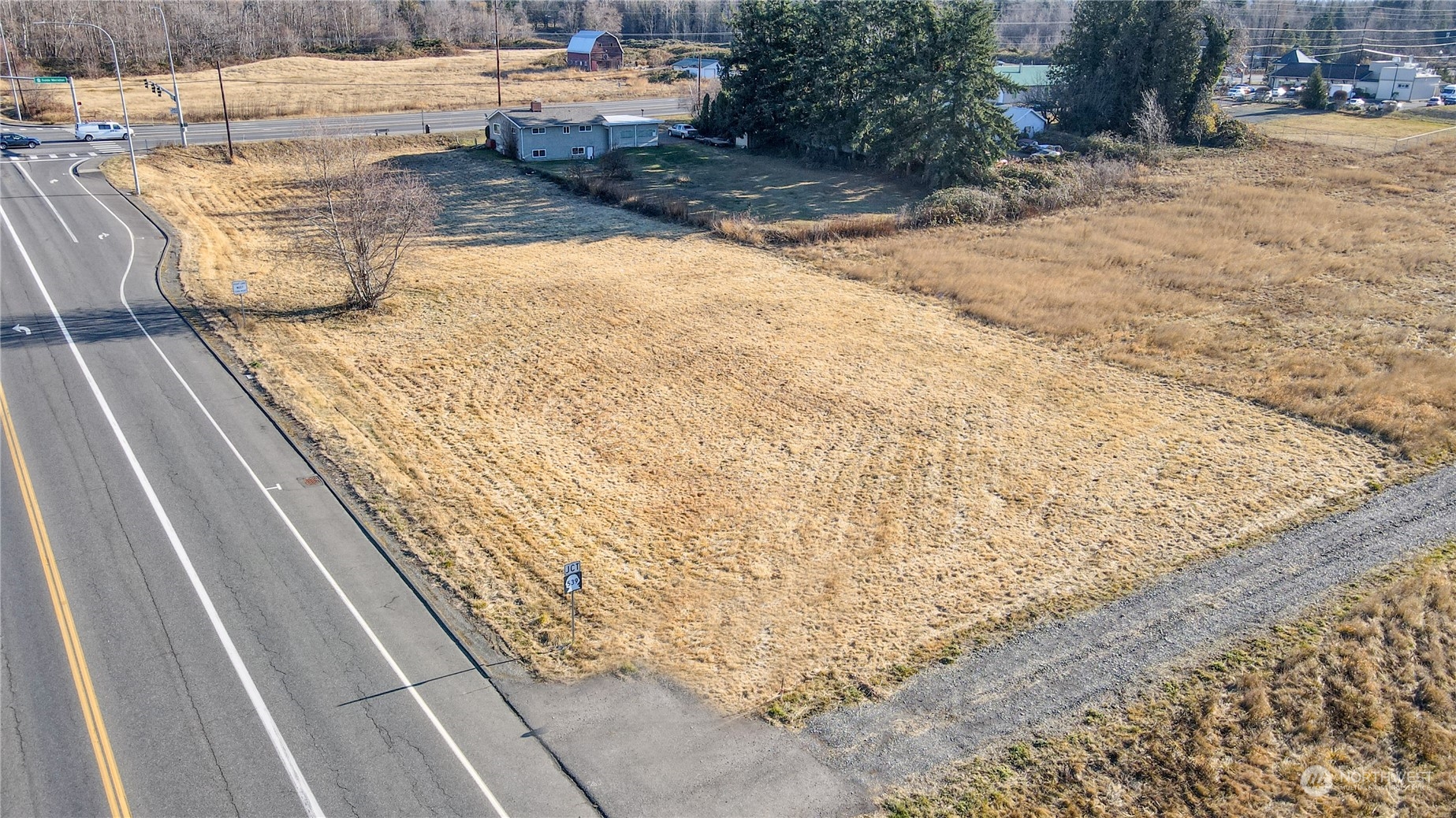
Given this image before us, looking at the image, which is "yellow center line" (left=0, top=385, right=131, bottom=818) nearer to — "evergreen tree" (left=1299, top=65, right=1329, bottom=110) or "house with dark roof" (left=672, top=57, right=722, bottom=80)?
"house with dark roof" (left=672, top=57, right=722, bottom=80)

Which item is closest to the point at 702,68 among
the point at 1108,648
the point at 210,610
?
the point at 210,610

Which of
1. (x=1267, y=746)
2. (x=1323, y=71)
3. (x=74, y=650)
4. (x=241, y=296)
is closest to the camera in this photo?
(x=1267, y=746)

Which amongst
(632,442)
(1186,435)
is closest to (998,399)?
(1186,435)

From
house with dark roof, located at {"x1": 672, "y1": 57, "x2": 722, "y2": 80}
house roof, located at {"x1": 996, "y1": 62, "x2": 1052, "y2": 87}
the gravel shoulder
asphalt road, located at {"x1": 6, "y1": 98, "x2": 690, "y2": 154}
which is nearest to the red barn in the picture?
house with dark roof, located at {"x1": 672, "y1": 57, "x2": 722, "y2": 80}

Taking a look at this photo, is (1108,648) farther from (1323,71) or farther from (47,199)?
(1323,71)

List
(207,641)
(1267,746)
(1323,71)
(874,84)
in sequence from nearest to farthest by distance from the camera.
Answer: (1267,746) → (207,641) → (874,84) → (1323,71)

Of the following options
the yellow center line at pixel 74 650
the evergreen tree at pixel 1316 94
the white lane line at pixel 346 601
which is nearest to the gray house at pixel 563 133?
the white lane line at pixel 346 601

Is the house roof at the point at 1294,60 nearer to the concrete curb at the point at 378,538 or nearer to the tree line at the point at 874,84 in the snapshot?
the tree line at the point at 874,84
